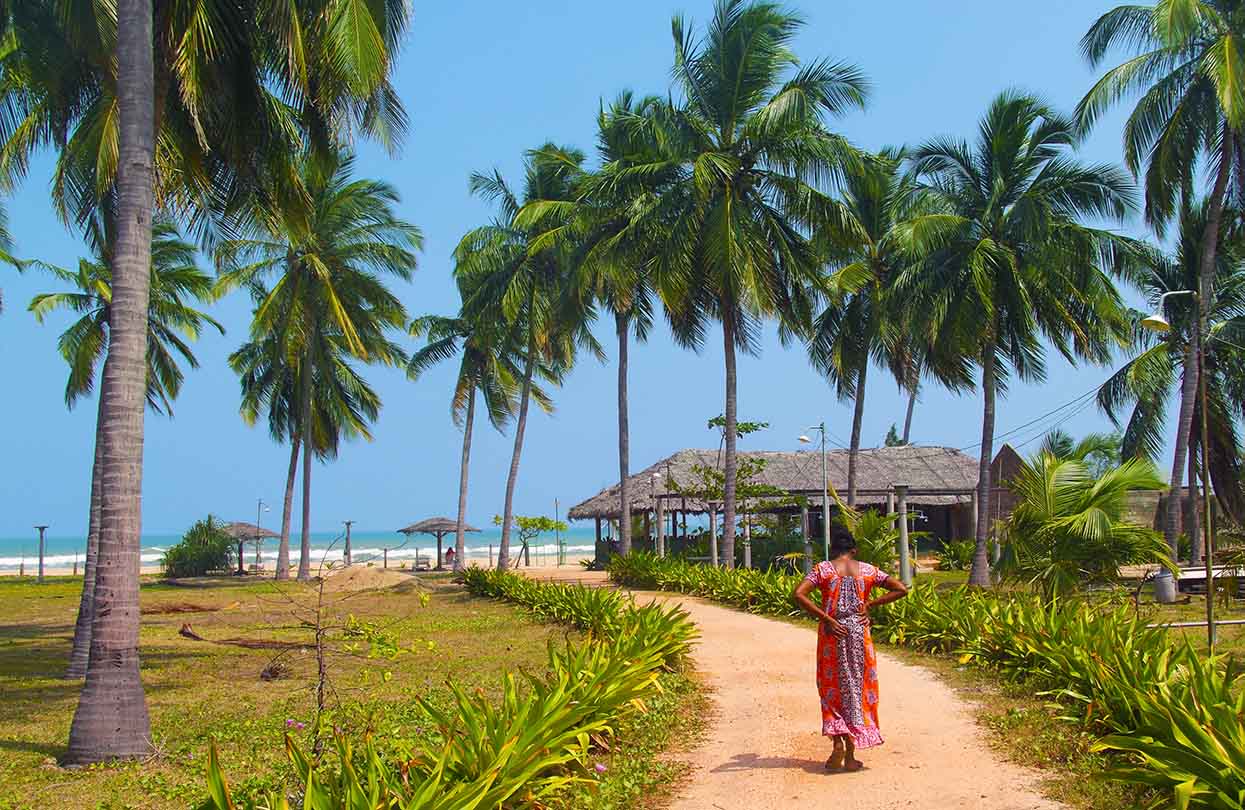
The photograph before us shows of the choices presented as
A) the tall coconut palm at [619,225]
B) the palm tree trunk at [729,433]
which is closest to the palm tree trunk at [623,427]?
the tall coconut palm at [619,225]

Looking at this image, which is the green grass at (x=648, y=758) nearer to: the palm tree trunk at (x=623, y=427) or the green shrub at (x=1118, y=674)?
the green shrub at (x=1118, y=674)

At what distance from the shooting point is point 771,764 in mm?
6895

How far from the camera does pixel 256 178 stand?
12305 mm

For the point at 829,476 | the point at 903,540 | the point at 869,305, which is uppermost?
the point at 869,305

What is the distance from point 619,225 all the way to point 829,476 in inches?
540

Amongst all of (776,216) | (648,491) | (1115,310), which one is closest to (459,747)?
(776,216)

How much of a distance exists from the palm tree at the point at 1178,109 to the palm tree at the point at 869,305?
4095 millimetres

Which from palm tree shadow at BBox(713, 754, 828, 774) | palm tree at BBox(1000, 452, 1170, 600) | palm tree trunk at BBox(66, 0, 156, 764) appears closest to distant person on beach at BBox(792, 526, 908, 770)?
palm tree shadow at BBox(713, 754, 828, 774)

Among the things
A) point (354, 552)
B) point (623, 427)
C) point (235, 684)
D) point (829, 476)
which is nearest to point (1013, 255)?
point (623, 427)

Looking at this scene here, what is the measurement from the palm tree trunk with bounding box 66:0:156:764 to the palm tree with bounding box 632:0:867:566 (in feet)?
39.7

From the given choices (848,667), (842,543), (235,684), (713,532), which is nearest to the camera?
(848,667)

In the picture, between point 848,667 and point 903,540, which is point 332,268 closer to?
point 903,540

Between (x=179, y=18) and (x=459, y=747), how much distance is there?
7.32 meters

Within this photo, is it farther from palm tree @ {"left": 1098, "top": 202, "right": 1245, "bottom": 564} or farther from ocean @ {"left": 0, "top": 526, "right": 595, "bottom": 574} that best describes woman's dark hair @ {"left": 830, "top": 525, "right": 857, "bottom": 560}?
palm tree @ {"left": 1098, "top": 202, "right": 1245, "bottom": 564}
